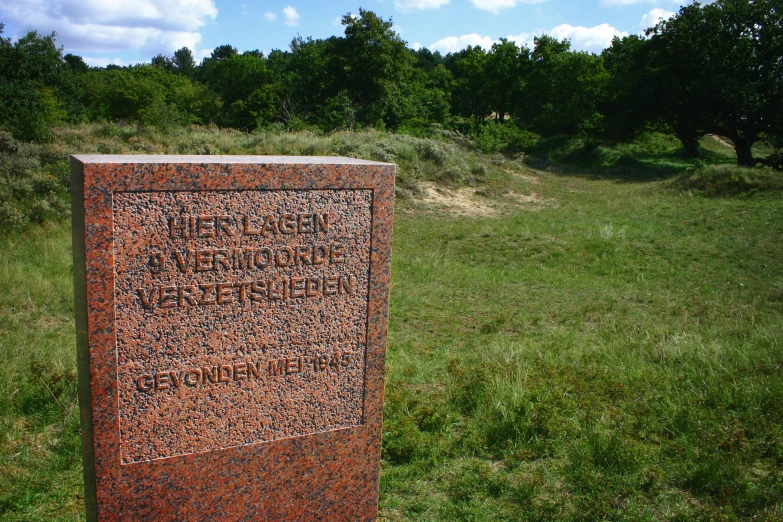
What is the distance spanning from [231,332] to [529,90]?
1593 inches

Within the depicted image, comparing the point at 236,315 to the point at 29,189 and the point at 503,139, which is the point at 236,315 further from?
the point at 503,139

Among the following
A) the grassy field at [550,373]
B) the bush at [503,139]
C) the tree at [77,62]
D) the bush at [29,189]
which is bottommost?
the grassy field at [550,373]

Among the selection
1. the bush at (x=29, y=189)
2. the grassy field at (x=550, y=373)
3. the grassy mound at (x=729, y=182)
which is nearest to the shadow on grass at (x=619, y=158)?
the grassy mound at (x=729, y=182)

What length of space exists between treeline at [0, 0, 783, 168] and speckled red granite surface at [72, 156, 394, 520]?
55.0 feet

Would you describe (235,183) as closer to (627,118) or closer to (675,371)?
(675,371)

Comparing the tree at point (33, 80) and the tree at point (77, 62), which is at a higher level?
the tree at point (77, 62)

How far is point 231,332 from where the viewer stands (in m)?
2.78

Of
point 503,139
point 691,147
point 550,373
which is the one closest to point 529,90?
point 691,147

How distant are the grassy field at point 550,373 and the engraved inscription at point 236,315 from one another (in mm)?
846

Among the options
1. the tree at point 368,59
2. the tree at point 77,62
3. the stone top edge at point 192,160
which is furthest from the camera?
the tree at point 77,62

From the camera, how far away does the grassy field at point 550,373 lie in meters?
3.30

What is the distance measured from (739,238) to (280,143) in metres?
12.1

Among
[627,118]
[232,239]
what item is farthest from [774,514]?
[627,118]

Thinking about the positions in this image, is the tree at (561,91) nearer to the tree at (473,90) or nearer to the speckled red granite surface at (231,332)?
the tree at (473,90)
